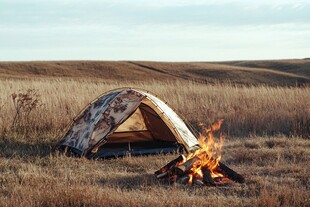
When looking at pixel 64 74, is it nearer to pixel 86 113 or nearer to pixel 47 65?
pixel 47 65

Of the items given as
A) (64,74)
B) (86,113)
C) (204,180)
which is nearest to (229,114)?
(86,113)

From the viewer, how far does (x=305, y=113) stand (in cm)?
1215

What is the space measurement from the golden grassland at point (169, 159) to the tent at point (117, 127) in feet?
1.60

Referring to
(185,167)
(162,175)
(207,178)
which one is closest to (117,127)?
(162,175)

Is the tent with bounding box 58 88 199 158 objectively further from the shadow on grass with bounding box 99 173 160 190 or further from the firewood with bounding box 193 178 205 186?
the firewood with bounding box 193 178 205 186

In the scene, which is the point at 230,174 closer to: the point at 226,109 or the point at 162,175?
the point at 162,175

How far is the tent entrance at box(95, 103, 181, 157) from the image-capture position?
9.93m

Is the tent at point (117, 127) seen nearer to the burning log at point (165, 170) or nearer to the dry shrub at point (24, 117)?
the dry shrub at point (24, 117)

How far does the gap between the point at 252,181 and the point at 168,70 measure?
120 feet

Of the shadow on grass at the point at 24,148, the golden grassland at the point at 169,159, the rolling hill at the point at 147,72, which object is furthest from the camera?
the rolling hill at the point at 147,72

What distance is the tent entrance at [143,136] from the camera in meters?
9.93

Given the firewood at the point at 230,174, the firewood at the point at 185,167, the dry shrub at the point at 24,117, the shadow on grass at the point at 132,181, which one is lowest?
the shadow on grass at the point at 132,181

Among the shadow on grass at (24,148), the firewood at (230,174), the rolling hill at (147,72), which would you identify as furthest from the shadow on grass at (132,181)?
the rolling hill at (147,72)

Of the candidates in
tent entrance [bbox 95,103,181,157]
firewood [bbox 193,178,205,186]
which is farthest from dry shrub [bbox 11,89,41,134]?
firewood [bbox 193,178,205,186]
